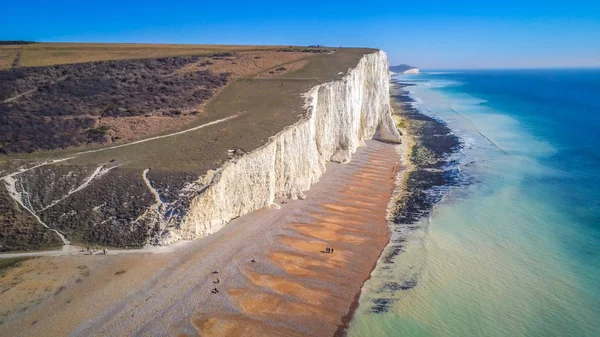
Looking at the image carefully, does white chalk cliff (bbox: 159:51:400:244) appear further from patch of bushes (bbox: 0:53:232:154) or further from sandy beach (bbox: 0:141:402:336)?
patch of bushes (bbox: 0:53:232:154)

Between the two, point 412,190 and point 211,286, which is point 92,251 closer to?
point 211,286

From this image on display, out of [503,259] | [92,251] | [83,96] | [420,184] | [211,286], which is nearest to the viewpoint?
[211,286]

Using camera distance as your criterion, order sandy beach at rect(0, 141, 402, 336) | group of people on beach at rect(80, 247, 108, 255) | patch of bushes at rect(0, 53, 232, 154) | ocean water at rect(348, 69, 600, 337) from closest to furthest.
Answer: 1. sandy beach at rect(0, 141, 402, 336)
2. ocean water at rect(348, 69, 600, 337)
3. group of people on beach at rect(80, 247, 108, 255)
4. patch of bushes at rect(0, 53, 232, 154)

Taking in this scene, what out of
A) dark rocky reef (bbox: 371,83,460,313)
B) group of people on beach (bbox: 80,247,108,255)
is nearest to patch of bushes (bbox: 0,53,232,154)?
group of people on beach (bbox: 80,247,108,255)

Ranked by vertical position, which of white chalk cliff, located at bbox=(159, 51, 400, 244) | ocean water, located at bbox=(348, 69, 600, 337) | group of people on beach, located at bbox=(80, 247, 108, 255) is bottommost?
ocean water, located at bbox=(348, 69, 600, 337)

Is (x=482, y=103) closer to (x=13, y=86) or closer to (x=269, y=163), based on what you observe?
(x=269, y=163)

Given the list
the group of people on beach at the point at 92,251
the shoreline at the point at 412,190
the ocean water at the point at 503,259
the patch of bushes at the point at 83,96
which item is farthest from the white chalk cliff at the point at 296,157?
the patch of bushes at the point at 83,96

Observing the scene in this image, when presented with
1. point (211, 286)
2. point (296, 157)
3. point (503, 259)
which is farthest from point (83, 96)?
point (503, 259)
